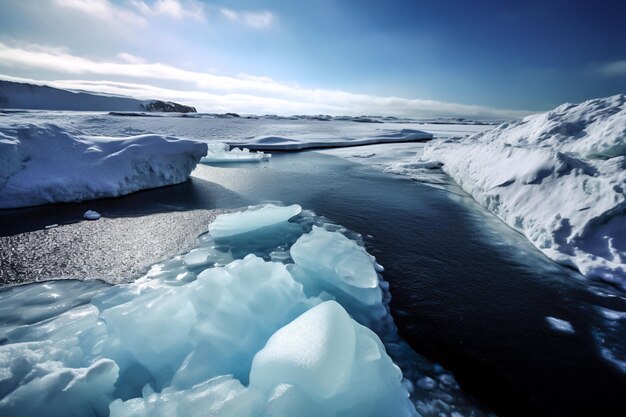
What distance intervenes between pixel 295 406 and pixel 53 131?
6.86m

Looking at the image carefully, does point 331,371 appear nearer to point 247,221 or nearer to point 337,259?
point 337,259

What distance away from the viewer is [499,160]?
5.62m

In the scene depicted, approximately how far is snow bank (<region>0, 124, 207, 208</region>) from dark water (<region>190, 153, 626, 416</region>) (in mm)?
3863

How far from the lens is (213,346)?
165 cm

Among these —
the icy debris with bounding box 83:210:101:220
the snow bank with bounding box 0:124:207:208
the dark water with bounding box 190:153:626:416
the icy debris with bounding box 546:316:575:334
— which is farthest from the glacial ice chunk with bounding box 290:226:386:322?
the snow bank with bounding box 0:124:207:208

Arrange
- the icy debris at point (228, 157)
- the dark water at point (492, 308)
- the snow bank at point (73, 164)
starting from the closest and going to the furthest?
the dark water at point (492, 308) < the snow bank at point (73, 164) < the icy debris at point (228, 157)

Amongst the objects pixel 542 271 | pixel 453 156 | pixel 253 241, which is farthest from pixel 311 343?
pixel 453 156

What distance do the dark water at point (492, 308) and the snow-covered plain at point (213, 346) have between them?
→ 29 centimetres

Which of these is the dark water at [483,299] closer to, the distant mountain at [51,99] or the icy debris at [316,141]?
the icy debris at [316,141]

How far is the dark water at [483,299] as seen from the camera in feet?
5.84

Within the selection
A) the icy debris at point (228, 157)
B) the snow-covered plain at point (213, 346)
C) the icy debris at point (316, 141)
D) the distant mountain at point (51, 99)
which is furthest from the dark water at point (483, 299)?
the distant mountain at point (51, 99)

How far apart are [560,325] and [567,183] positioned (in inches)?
101

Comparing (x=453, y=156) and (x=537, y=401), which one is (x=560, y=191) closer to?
(x=537, y=401)

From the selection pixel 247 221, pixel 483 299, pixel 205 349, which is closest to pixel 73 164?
pixel 247 221
